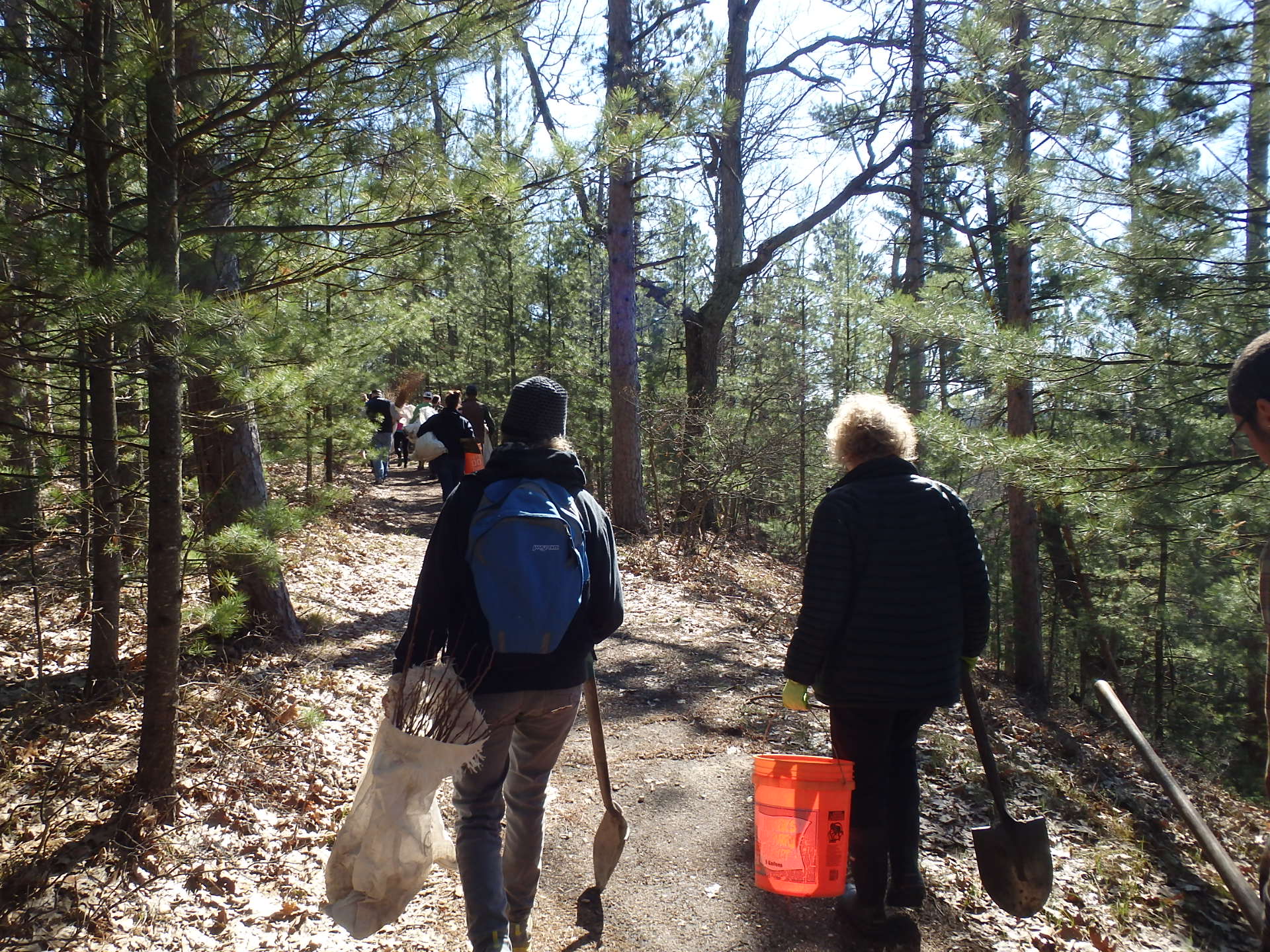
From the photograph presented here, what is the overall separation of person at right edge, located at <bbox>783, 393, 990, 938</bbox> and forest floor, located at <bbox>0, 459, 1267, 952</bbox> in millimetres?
489

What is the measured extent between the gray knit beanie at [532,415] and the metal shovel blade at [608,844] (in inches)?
70.6

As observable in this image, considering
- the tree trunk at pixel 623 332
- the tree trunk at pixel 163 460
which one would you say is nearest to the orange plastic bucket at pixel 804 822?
the tree trunk at pixel 163 460

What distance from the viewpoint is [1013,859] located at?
3307 mm

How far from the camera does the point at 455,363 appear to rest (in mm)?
20188

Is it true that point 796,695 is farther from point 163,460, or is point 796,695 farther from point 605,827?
point 163,460

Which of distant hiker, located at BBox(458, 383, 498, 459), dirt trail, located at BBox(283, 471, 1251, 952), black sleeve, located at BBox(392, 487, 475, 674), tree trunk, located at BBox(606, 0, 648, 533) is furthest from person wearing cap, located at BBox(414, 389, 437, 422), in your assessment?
black sleeve, located at BBox(392, 487, 475, 674)

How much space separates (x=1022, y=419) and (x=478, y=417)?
7804 millimetres

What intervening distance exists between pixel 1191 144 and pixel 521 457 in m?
5.81

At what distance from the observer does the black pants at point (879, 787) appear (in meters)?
3.25

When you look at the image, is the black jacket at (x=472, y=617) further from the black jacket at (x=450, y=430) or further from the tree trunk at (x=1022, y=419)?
the black jacket at (x=450, y=430)

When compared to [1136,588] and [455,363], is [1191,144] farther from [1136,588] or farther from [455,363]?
[455,363]

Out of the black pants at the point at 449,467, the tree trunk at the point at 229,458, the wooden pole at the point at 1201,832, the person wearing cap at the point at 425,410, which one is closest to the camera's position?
the wooden pole at the point at 1201,832

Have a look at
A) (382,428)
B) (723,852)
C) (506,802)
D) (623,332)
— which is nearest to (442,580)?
(506,802)

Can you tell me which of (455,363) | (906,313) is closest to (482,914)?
(906,313)
